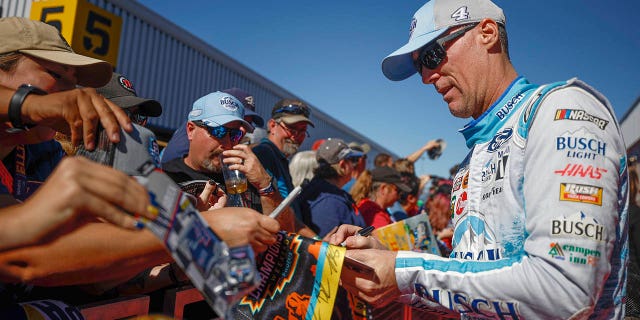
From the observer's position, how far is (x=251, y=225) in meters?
1.28

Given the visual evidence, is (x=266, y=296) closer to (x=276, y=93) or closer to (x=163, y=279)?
(x=163, y=279)

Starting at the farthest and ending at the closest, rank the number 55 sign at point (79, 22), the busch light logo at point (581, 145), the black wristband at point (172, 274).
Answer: the number 55 sign at point (79, 22) → the black wristband at point (172, 274) → the busch light logo at point (581, 145)

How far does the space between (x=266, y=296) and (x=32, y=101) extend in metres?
1.03

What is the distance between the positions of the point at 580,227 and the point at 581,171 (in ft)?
0.58

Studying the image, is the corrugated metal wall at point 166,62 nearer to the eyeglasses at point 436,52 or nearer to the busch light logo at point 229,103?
the busch light logo at point 229,103

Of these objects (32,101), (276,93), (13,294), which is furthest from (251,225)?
(276,93)

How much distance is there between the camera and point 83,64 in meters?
1.70

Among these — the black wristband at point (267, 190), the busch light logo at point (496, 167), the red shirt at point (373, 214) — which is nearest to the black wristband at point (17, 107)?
the busch light logo at point (496, 167)

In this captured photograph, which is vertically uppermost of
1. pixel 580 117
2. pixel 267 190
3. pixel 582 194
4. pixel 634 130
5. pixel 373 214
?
pixel 634 130

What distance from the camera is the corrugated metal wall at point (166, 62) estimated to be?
12.0 metres

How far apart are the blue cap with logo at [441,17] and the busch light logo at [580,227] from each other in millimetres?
1006

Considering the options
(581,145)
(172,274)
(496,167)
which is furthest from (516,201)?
(172,274)

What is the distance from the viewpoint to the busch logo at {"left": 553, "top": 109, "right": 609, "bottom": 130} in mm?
1373

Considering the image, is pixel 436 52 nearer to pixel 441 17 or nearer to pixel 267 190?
pixel 441 17
